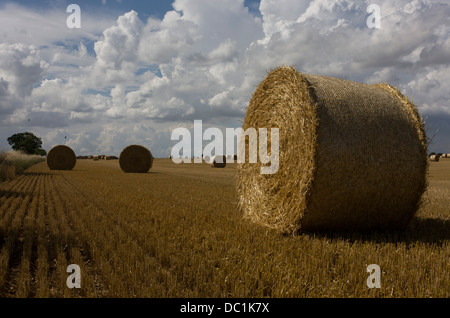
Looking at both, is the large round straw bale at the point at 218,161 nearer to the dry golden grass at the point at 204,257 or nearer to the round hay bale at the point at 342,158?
the dry golden grass at the point at 204,257

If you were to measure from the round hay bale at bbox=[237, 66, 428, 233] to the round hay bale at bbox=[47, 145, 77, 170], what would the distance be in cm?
2392

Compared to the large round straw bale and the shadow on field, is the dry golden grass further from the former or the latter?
the large round straw bale

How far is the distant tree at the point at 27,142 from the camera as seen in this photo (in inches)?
3398

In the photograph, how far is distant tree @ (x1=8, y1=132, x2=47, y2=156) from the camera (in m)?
86.3

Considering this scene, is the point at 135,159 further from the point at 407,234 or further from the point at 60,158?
the point at 407,234

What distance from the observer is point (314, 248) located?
4.84 meters

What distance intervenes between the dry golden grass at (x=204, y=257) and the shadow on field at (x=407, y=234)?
2 centimetres

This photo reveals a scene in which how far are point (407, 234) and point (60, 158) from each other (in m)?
26.3

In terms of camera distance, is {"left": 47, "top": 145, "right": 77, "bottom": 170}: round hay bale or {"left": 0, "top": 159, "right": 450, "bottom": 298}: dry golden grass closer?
{"left": 0, "top": 159, "right": 450, "bottom": 298}: dry golden grass

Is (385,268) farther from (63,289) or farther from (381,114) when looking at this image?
(63,289)

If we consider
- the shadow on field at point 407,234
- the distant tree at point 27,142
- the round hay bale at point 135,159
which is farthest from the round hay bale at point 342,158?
the distant tree at point 27,142

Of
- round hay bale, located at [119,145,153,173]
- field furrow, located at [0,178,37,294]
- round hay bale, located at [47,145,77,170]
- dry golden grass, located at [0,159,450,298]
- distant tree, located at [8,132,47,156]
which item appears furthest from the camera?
distant tree, located at [8,132,47,156]

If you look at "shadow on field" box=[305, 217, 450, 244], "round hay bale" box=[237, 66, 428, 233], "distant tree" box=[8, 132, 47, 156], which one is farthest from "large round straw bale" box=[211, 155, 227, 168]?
"distant tree" box=[8, 132, 47, 156]
